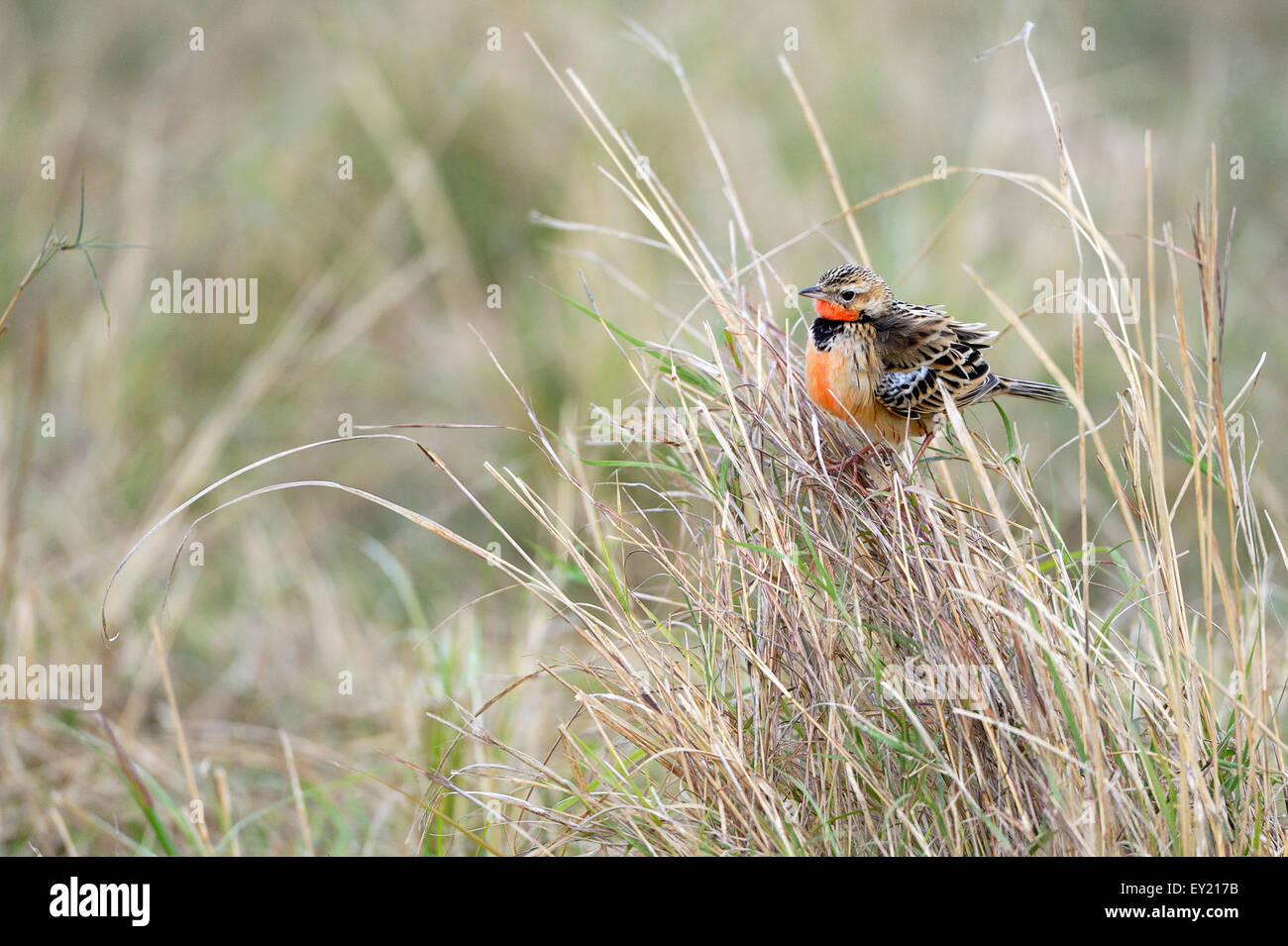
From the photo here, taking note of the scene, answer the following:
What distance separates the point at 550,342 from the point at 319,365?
4.83ft

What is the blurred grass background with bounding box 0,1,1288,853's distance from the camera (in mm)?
5375

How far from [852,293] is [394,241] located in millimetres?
5242

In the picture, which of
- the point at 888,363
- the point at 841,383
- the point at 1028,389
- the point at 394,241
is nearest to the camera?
the point at 841,383

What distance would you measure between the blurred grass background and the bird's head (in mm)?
2032

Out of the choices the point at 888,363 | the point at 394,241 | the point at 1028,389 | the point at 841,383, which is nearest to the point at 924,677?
the point at 841,383

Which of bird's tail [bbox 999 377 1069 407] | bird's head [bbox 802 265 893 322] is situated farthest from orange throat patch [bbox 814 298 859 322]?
bird's tail [bbox 999 377 1069 407]

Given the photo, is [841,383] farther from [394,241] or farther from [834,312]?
[394,241]

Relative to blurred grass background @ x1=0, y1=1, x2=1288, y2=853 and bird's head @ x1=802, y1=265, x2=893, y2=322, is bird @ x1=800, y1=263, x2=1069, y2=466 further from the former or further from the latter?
blurred grass background @ x1=0, y1=1, x2=1288, y2=853

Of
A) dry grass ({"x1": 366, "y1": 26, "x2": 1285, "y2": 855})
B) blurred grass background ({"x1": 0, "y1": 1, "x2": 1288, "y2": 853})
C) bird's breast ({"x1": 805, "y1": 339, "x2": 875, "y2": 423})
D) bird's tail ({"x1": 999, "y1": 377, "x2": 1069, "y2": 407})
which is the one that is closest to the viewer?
dry grass ({"x1": 366, "y1": 26, "x2": 1285, "y2": 855})

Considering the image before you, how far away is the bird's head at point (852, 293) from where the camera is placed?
3.08 metres

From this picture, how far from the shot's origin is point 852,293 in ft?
10.1
